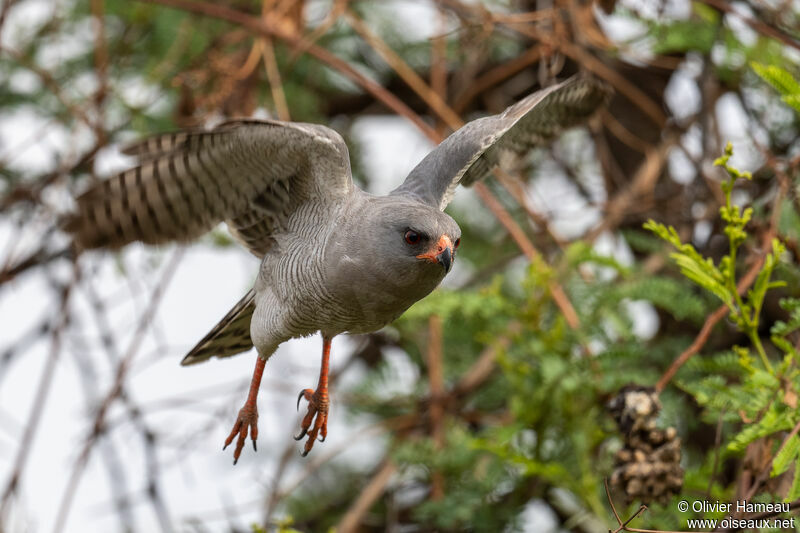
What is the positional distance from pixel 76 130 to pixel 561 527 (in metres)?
2.91

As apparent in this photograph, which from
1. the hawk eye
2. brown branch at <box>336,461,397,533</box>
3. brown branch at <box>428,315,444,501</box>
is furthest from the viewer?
brown branch at <box>428,315,444,501</box>

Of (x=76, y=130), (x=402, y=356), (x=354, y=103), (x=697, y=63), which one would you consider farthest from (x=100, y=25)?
(x=697, y=63)

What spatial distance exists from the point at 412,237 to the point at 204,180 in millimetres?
681

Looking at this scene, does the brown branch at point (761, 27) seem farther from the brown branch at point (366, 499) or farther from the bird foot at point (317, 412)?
the brown branch at point (366, 499)

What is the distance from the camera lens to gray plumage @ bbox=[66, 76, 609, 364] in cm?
278

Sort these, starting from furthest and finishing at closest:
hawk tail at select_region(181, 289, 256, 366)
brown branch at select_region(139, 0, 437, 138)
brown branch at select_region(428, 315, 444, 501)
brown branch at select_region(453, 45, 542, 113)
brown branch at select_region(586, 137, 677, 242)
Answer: brown branch at select_region(453, 45, 542, 113) → brown branch at select_region(586, 137, 677, 242) → brown branch at select_region(428, 315, 444, 501) → brown branch at select_region(139, 0, 437, 138) → hawk tail at select_region(181, 289, 256, 366)

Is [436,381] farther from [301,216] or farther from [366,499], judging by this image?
[301,216]

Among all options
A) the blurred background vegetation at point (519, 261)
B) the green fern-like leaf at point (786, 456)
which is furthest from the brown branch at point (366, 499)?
the green fern-like leaf at point (786, 456)

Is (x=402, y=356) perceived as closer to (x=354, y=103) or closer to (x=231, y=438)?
(x=354, y=103)

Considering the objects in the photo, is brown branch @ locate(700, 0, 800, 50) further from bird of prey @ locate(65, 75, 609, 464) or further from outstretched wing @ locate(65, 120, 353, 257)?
outstretched wing @ locate(65, 120, 353, 257)

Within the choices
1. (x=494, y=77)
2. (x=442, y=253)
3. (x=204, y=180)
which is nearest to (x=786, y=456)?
(x=442, y=253)

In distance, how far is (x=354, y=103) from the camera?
5965 mm

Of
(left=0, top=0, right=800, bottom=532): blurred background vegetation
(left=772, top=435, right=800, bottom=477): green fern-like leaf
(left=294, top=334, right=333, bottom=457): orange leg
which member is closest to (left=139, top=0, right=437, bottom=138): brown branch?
(left=0, top=0, right=800, bottom=532): blurred background vegetation

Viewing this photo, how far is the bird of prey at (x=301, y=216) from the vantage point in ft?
9.10
